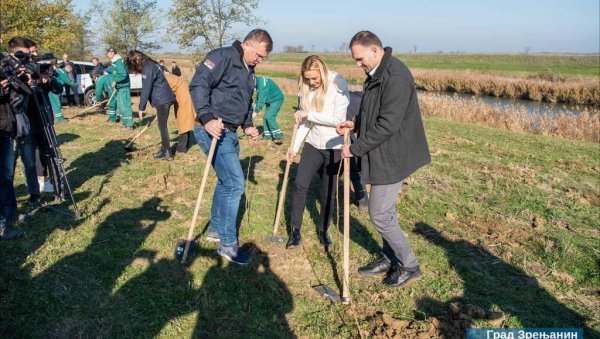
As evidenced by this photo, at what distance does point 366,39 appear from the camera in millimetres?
3549

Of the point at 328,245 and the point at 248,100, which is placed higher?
the point at 248,100

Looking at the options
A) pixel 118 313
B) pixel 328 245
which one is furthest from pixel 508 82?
pixel 118 313

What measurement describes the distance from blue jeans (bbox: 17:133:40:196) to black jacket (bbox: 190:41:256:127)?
9.89ft

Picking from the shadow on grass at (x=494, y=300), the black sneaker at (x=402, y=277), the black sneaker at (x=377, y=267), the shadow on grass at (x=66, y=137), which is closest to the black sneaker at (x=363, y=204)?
the shadow on grass at (x=494, y=300)

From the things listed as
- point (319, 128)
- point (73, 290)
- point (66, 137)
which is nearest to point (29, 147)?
point (73, 290)

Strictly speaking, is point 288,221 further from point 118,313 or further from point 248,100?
point 118,313

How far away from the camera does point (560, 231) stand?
5.45 meters

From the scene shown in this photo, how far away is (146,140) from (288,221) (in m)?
5.89

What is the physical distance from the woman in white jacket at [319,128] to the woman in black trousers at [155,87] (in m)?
4.49

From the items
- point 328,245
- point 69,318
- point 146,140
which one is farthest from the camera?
point 146,140

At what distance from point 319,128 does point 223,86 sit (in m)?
1.10

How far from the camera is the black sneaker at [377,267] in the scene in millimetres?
4277

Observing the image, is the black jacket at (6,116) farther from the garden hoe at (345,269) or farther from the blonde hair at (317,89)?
the garden hoe at (345,269)

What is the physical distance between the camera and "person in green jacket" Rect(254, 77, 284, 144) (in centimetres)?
977
